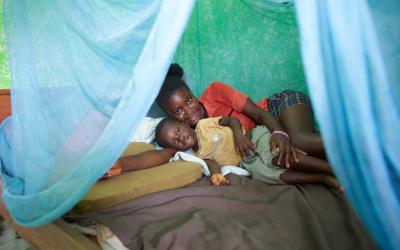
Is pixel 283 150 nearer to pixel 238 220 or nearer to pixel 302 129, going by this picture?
pixel 302 129

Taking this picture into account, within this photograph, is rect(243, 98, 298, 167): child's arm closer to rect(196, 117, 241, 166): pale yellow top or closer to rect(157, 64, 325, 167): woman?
rect(157, 64, 325, 167): woman

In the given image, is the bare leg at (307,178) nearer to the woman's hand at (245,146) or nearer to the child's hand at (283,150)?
the child's hand at (283,150)

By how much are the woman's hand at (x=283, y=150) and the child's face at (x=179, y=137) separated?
1.39ft

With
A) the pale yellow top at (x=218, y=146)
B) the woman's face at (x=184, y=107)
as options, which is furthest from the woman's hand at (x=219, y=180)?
the woman's face at (x=184, y=107)

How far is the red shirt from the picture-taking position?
1724 mm

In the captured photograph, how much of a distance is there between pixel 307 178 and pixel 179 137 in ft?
2.11

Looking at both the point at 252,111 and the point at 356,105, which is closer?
the point at 356,105

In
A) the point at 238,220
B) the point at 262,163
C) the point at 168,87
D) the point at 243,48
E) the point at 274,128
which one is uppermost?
the point at 243,48

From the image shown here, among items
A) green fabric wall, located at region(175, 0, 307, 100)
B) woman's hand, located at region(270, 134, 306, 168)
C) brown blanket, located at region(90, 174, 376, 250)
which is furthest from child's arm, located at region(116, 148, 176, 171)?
green fabric wall, located at region(175, 0, 307, 100)

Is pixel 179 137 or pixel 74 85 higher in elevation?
pixel 74 85

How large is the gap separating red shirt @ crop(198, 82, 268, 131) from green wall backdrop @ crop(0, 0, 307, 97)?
28 centimetres

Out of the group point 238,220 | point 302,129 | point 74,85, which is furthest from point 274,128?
point 74,85

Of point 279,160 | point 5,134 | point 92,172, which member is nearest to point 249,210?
point 279,160

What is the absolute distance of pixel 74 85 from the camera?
3.39ft
